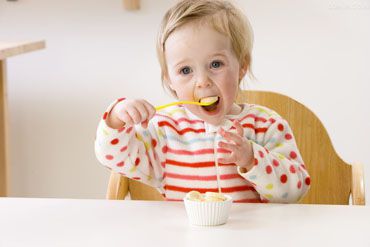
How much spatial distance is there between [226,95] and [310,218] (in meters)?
0.29

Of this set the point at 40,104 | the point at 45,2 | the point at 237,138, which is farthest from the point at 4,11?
the point at 237,138

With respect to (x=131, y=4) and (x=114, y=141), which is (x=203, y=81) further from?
(x=131, y=4)

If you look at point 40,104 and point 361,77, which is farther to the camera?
point 40,104

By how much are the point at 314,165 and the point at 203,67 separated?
433 millimetres

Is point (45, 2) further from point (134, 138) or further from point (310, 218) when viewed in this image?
point (310, 218)

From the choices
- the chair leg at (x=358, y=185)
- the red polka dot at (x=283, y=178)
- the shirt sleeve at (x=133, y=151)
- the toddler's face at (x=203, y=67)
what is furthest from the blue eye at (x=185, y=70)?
the chair leg at (x=358, y=185)

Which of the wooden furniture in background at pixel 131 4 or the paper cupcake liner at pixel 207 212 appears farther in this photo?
the wooden furniture in background at pixel 131 4

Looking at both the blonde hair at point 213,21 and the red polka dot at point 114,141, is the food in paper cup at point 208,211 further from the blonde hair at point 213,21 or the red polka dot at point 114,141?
the blonde hair at point 213,21

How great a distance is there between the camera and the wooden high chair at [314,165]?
145 centimetres

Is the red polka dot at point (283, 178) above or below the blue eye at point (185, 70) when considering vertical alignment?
below

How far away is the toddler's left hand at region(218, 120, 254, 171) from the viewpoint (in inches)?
43.3

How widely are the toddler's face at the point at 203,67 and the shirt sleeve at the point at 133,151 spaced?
0.30 feet

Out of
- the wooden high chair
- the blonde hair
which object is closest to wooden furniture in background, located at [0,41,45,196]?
the wooden high chair

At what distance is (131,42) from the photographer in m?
2.77
